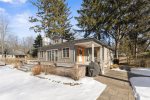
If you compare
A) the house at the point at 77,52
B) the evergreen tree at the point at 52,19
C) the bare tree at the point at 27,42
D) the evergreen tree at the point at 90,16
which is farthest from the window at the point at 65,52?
the bare tree at the point at 27,42

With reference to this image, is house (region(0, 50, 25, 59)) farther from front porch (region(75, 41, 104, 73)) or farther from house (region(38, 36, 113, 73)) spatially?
front porch (region(75, 41, 104, 73))

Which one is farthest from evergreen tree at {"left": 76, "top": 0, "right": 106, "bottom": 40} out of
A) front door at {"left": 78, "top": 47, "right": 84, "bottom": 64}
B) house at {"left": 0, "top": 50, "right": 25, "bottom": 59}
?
house at {"left": 0, "top": 50, "right": 25, "bottom": 59}

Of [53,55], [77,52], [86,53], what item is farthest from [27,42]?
[77,52]

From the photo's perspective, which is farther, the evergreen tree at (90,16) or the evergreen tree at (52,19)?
the evergreen tree at (52,19)

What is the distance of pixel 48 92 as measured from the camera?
9492 mm

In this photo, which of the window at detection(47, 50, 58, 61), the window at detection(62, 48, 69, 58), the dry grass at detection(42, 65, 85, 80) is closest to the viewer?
the dry grass at detection(42, 65, 85, 80)

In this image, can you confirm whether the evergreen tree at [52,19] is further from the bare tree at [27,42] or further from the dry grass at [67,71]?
the bare tree at [27,42]

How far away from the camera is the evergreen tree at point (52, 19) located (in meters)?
35.6

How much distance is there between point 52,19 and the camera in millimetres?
35781

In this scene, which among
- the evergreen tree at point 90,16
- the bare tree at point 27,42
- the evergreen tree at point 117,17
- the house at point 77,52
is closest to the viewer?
the house at point 77,52

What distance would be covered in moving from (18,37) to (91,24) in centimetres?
5788

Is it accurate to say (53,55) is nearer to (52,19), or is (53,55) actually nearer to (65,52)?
(65,52)

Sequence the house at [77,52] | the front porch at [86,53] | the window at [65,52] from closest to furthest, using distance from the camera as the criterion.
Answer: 1. the house at [77,52]
2. the front porch at [86,53]
3. the window at [65,52]

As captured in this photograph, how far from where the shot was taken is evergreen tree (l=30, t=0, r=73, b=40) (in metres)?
35.6
